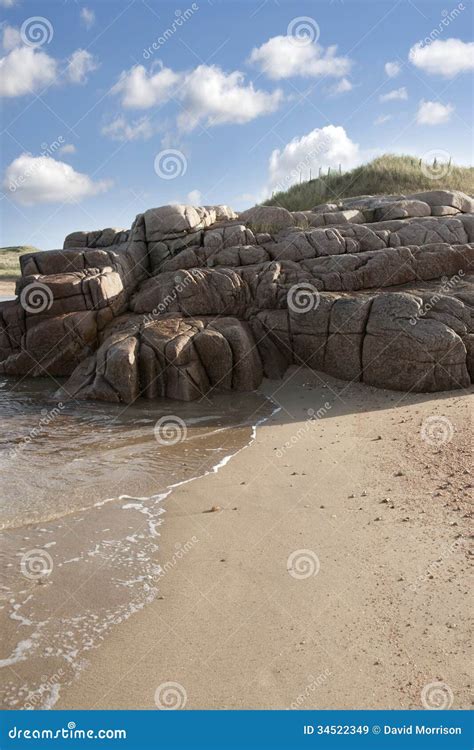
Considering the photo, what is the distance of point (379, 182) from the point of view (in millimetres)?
26422

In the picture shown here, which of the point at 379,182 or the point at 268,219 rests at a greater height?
the point at 379,182

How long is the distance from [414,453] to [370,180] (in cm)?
2102

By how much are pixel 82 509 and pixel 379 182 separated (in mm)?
23404

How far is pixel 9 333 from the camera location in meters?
16.9

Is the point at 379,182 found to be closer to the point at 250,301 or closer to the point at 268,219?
the point at 268,219

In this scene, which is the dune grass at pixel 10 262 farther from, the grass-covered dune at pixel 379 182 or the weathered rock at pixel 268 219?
the weathered rock at pixel 268 219

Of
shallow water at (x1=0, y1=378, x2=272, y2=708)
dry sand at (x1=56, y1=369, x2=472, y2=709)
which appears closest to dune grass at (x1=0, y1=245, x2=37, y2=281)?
shallow water at (x1=0, y1=378, x2=272, y2=708)

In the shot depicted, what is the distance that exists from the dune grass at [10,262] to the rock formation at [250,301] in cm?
3668

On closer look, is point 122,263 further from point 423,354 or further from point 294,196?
point 294,196

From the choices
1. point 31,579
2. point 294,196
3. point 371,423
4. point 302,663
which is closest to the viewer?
point 302,663

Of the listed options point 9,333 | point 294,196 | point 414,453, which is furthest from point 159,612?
point 294,196

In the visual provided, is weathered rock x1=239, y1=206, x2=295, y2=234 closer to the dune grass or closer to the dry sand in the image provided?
the dry sand

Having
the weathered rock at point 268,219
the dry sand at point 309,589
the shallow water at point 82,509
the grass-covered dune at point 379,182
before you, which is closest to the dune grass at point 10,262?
the grass-covered dune at point 379,182

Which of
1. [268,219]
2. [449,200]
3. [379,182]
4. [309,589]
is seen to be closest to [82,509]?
[309,589]
